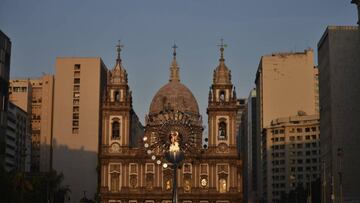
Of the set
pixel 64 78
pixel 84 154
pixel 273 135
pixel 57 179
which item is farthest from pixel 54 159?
pixel 273 135

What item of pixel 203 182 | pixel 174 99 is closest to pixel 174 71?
pixel 174 99

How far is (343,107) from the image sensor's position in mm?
95000

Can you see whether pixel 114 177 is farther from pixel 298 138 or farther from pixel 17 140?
pixel 298 138

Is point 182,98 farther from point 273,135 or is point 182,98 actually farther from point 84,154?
point 273,135

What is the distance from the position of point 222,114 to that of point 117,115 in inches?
595

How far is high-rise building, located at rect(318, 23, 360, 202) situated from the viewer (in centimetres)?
9350

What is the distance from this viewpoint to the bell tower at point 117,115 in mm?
107375

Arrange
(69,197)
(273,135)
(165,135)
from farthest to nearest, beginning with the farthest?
(273,135) → (69,197) → (165,135)

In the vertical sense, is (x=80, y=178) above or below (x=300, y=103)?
below

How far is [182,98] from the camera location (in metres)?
118

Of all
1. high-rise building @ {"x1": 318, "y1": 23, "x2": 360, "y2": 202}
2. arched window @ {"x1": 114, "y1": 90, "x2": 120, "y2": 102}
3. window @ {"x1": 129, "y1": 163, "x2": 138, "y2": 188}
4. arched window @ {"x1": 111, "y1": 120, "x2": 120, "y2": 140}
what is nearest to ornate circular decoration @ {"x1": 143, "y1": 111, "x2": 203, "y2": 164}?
window @ {"x1": 129, "y1": 163, "x2": 138, "y2": 188}

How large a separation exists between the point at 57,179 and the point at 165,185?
1514 cm

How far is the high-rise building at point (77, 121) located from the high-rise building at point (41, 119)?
29.8 ft

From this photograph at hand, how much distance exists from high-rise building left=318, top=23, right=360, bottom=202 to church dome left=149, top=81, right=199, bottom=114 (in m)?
27.1
